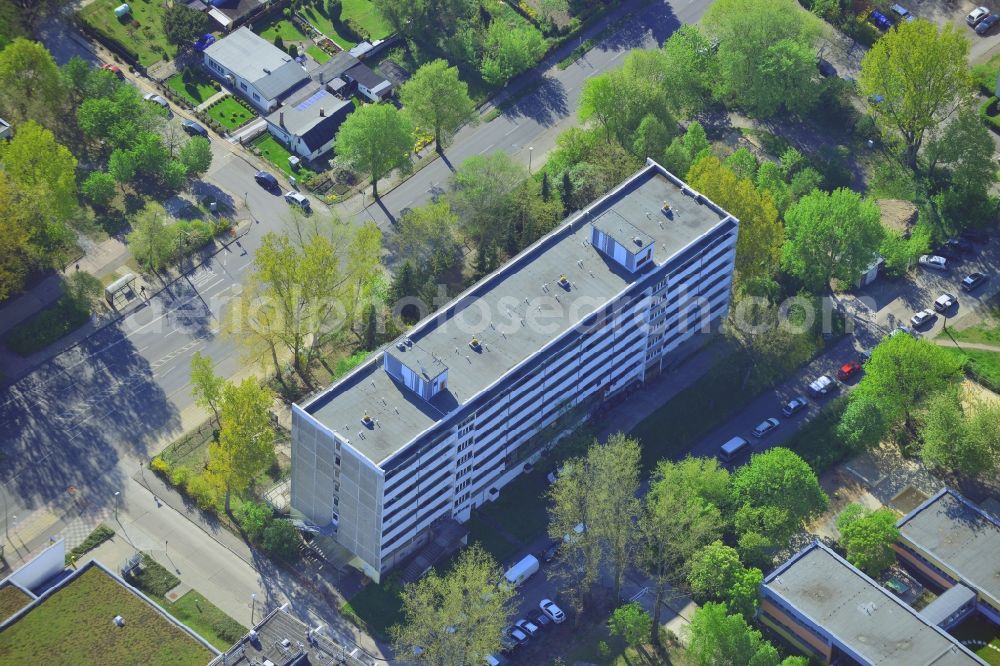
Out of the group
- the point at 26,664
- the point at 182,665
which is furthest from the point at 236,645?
the point at 26,664

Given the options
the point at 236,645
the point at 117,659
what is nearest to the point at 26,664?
the point at 117,659

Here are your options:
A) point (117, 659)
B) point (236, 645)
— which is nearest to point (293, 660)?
point (236, 645)

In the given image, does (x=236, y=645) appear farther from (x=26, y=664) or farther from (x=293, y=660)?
(x=26, y=664)

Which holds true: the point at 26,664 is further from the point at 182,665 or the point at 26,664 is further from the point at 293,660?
the point at 293,660

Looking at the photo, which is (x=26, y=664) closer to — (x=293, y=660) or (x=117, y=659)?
(x=117, y=659)
